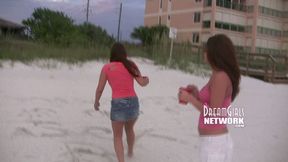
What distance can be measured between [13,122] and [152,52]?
668 mm

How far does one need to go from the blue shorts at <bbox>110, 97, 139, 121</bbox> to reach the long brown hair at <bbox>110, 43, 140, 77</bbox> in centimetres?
11

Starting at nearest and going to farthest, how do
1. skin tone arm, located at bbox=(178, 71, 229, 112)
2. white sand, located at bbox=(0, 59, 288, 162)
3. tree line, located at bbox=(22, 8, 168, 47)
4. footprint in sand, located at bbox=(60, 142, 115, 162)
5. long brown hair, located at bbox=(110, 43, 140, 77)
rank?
skin tone arm, located at bbox=(178, 71, 229, 112)
tree line, located at bbox=(22, 8, 168, 47)
long brown hair, located at bbox=(110, 43, 140, 77)
white sand, located at bbox=(0, 59, 288, 162)
footprint in sand, located at bbox=(60, 142, 115, 162)

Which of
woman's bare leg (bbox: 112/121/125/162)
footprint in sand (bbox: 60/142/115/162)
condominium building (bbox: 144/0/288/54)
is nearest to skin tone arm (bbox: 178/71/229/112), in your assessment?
condominium building (bbox: 144/0/288/54)

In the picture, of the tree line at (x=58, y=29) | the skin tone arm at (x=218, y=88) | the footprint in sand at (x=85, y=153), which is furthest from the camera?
the footprint in sand at (x=85, y=153)

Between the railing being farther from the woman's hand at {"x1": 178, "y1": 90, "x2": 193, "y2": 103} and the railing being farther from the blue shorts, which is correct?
the woman's hand at {"x1": 178, "y1": 90, "x2": 193, "y2": 103}

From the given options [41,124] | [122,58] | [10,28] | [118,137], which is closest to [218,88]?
[122,58]

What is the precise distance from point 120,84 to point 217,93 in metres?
0.54

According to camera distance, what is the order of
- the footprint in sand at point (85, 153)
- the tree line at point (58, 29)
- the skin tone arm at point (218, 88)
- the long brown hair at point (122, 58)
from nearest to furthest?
the skin tone arm at point (218, 88) → the tree line at point (58, 29) → the long brown hair at point (122, 58) → the footprint in sand at point (85, 153)

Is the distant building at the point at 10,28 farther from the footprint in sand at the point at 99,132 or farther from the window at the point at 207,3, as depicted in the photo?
the window at the point at 207,3

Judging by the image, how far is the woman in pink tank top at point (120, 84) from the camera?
168 cm

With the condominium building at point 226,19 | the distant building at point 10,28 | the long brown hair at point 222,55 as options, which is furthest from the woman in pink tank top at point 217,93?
the distant building at point 10,28

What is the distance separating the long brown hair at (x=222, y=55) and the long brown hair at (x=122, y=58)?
0.46m

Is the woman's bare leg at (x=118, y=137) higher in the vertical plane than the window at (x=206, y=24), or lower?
lower

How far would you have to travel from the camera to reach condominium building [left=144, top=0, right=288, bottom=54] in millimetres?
1720
